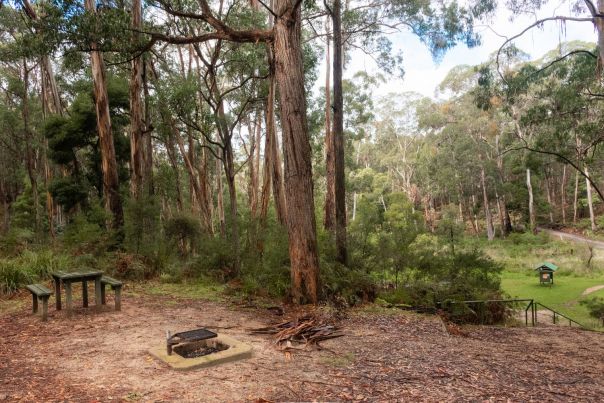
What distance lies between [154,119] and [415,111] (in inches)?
1276

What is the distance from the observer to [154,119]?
738 inches

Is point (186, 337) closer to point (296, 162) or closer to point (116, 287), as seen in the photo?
point (116, 287)

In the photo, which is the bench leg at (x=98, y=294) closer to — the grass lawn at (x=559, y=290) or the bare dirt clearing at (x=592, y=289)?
the grass lawn at (x=559, y=290)

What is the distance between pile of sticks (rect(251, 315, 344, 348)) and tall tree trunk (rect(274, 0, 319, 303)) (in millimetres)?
1220

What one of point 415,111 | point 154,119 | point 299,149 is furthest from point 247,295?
point 415,111

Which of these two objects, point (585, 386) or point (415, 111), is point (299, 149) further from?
point (415, 111)

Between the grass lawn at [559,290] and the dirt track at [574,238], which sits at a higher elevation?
the dirt track at [574,238]

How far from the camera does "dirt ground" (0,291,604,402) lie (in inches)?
149

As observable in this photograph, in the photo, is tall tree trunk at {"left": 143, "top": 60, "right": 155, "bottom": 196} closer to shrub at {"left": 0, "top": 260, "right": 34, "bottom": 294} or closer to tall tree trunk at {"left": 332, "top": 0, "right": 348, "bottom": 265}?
shrub at {"left": 0, "top": 260, "right": 34, "bottom": 294}

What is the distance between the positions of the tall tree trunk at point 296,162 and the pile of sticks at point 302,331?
122cm

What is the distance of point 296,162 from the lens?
753 cm

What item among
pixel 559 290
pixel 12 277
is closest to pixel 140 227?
pixel 12 277

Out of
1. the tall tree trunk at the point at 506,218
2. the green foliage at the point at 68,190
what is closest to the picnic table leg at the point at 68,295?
the green foliage at the point at 68,190

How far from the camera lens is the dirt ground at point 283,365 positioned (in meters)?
3.79
